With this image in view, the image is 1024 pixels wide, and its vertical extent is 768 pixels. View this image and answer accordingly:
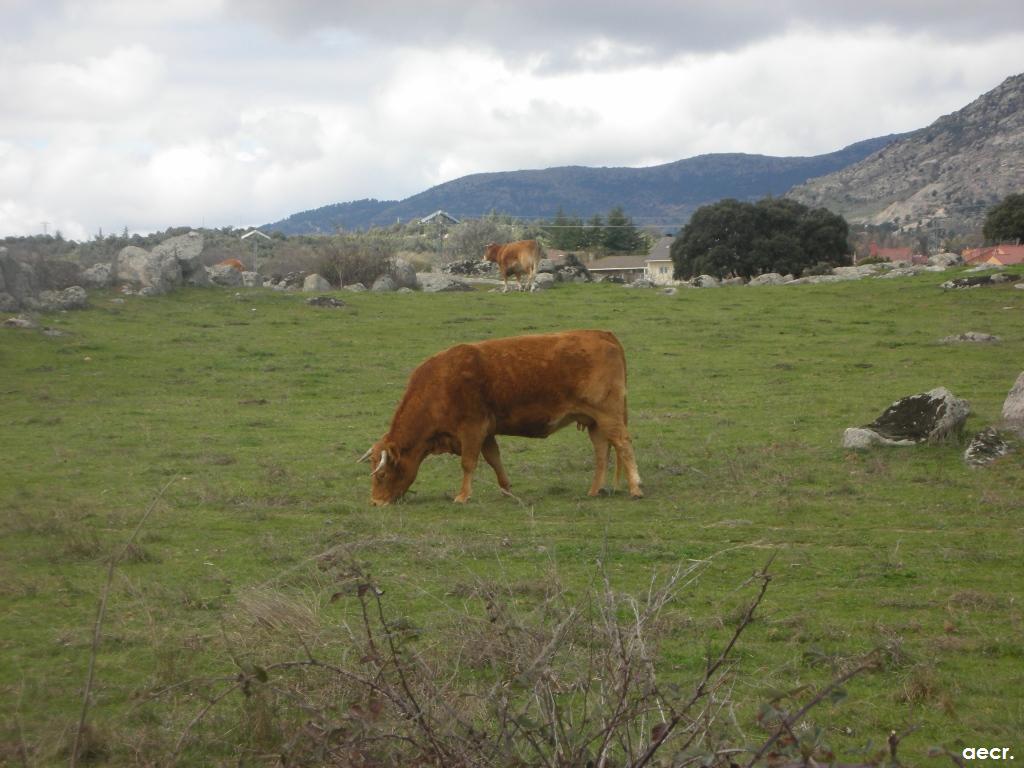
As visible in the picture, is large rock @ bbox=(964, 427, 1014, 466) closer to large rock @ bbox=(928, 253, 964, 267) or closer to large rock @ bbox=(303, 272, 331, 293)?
large rock @ bbox=(303, 272, 331, 293)

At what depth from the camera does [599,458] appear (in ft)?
48.2

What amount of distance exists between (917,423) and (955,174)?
566 ft

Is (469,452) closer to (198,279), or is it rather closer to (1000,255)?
(198,279)

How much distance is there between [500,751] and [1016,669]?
440 centimetres

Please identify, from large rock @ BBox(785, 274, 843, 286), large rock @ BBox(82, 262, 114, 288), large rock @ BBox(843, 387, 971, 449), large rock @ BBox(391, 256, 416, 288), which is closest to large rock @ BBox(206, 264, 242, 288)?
large rock @ BBox(82, 262, 114, 288)

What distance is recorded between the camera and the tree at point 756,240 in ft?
181

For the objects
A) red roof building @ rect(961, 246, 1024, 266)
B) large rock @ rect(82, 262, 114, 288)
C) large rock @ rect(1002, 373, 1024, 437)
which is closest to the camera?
large rock @ rect(1002, 373, 1024, 437)

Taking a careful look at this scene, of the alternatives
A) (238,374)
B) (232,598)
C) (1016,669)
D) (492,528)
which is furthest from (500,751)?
(238,374)

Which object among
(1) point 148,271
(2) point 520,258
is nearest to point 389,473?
(1) point 148,271

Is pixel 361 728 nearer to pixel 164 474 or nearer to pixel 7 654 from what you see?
pixel 7 654

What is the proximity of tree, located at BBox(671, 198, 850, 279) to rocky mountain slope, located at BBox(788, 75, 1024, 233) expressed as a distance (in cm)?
9486

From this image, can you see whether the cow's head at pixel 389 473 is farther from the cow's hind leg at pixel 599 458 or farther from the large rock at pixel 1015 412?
the large rock at pixel 1015 412

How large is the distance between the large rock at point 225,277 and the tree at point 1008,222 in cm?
3691

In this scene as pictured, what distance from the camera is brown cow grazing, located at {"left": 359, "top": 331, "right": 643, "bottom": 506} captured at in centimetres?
1458
